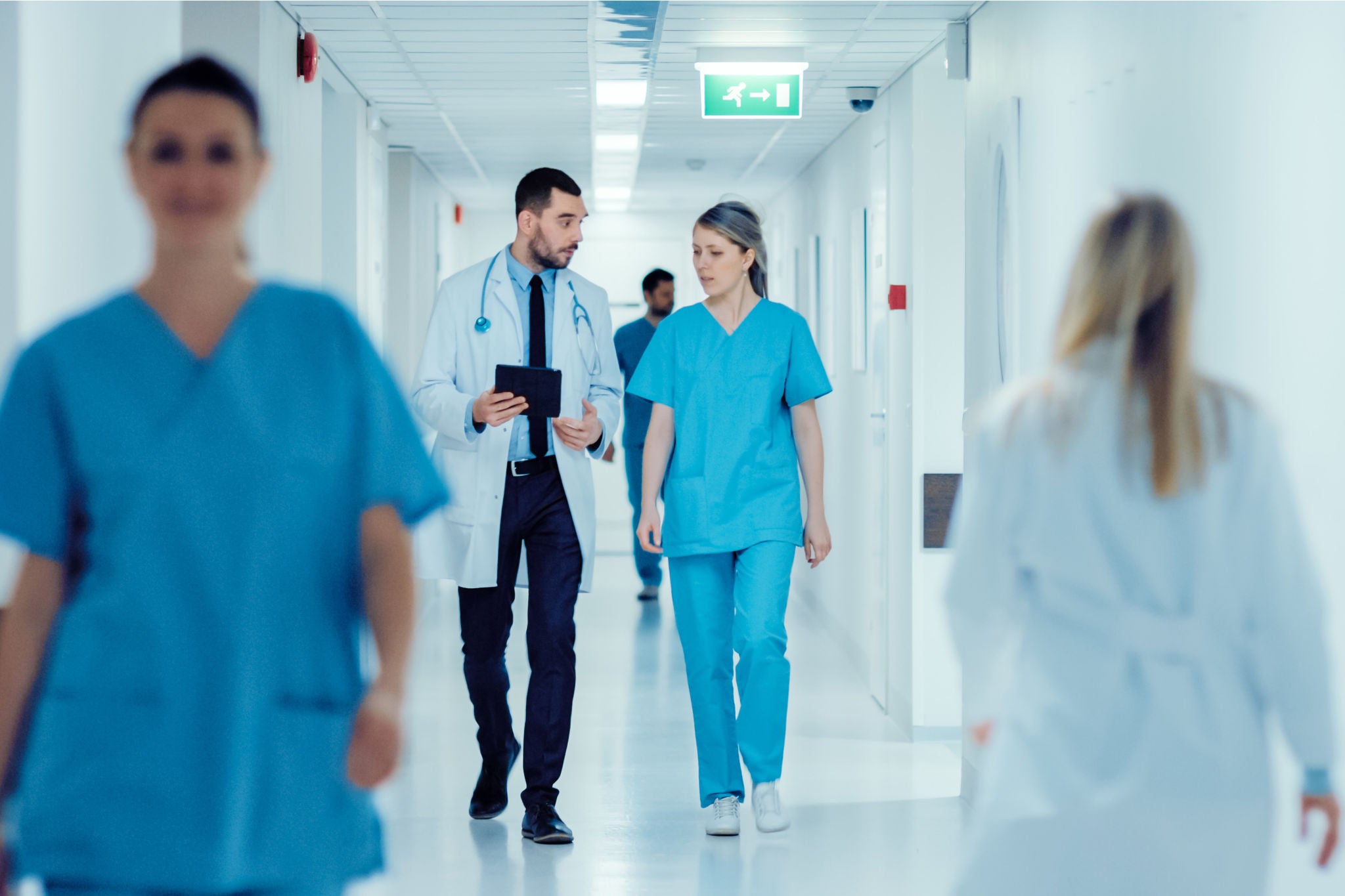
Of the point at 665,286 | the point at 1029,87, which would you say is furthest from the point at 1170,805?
the point at 665,286

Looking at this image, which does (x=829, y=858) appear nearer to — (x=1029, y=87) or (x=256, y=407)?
(x=1029, y=87)

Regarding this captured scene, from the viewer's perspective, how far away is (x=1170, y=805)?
61.5 inches

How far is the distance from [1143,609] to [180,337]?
1039 millimetres

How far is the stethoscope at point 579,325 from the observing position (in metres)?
3.59

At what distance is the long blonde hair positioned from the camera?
155 cm

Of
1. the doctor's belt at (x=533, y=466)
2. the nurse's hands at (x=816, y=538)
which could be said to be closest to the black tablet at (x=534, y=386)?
the doctor's belt at (x=533, y=466)

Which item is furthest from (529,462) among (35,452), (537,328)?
(35,452)

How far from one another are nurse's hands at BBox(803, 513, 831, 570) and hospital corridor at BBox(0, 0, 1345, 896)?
122 millimetres

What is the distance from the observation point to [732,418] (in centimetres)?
367

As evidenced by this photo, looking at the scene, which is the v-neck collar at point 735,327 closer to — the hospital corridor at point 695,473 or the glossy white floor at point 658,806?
the hospital corridor at point 695,473

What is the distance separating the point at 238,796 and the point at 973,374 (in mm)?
3041

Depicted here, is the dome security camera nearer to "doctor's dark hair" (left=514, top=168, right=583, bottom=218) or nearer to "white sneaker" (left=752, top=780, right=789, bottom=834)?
"doctor's dark hair" (left=514, top=168, right=583, bottom=218)

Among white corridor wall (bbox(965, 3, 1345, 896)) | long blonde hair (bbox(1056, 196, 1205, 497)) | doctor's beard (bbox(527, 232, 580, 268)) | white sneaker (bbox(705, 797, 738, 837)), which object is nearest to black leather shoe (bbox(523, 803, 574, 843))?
white sneaker (bbox(705, 797, 738, 837))

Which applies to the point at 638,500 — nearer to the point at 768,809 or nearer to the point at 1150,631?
the point at 768,809
